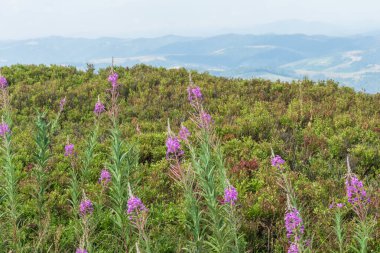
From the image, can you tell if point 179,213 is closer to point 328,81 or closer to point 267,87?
point 267,87

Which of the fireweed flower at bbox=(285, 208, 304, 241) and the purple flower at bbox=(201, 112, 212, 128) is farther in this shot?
the purple flower at bbox=(201, 112, 212, 128)

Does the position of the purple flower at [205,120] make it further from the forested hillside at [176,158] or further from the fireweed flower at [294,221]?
the fireweed flower at [294,221]

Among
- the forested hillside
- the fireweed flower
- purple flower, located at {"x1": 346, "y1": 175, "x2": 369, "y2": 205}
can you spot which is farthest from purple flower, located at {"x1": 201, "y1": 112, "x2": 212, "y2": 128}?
purple flower, located at {"x1": 346, "y1": 175, "x2": 369, "y2": 205}

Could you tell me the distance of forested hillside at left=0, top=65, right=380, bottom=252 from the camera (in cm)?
442

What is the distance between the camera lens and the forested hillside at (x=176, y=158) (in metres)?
4.42

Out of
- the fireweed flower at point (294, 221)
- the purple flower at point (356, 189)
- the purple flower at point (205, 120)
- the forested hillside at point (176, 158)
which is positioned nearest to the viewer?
the fireweed flower at point (294, 221)

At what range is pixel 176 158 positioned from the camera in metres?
3.15

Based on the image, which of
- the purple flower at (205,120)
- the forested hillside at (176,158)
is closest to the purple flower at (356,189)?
the forested hillside at (176,158)

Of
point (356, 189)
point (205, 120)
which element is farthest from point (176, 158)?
point (356, 189)

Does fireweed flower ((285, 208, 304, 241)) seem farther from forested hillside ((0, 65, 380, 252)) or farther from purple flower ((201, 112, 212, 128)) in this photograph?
purple flower ((201, 112, 212, 128))

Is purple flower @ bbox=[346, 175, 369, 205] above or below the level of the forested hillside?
above

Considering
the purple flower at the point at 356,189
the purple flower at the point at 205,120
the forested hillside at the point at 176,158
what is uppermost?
the purple flower at the point at 205,120

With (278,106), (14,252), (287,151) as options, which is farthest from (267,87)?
(14,252)

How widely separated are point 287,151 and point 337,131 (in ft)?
6.73
